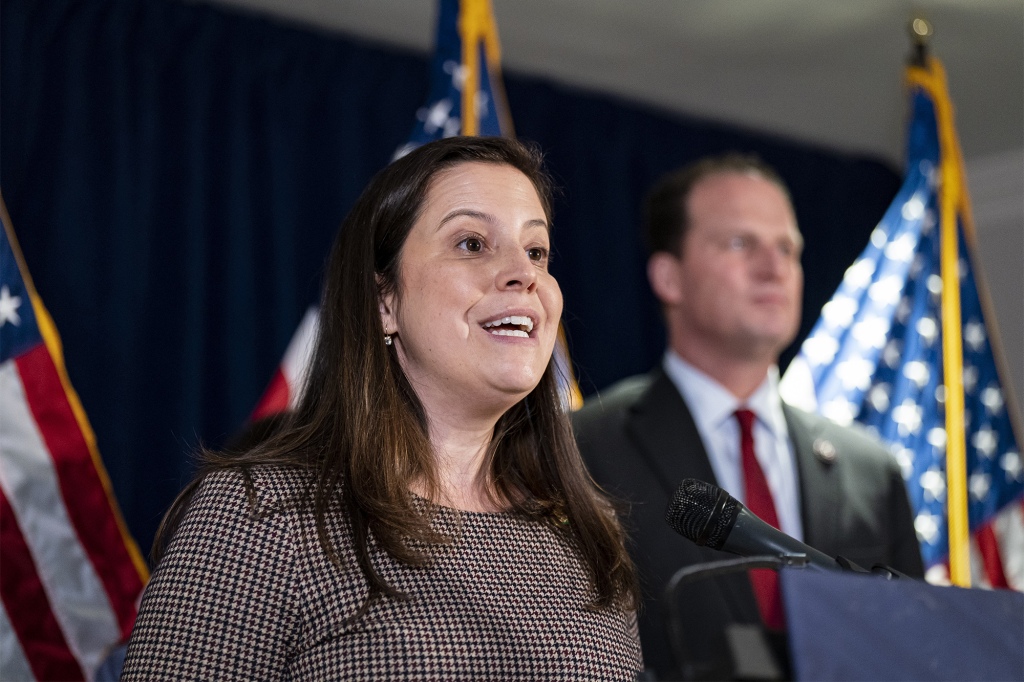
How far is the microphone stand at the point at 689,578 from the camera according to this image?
881 mm

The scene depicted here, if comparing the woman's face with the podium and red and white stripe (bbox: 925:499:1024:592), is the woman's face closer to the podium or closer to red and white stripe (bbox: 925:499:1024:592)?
the podium

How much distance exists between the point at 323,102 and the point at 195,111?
17.9 inches

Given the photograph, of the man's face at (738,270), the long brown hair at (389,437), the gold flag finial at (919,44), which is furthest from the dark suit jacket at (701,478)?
the gold flag finial at (919,44)

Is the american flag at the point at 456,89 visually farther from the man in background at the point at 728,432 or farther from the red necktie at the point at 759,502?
the red necktie at the point at 759,502

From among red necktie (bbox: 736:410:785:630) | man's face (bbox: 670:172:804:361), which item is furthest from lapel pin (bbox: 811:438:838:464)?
man's face (bbox: 670:172:804:361)

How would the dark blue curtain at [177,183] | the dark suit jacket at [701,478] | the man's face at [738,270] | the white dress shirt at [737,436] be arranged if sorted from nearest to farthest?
the dark suit jacket at [701,478] → the white dress shirt at [737,436] → the man's face at [738,270] → the dark blue curtain at [177,183]

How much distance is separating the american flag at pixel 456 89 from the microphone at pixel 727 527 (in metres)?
1.58

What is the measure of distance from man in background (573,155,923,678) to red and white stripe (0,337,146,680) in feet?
3.28

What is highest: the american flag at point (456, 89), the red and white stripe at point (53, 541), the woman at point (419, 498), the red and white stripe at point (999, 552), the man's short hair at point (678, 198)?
the american flag at point (456, 89)

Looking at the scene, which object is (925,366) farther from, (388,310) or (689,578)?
(689,578)

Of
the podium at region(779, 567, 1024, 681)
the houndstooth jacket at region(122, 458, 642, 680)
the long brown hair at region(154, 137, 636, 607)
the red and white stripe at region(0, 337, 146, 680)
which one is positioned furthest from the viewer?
the red and white stripe at region(0, 337, 146, 680)

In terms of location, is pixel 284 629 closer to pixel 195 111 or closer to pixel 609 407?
pixel 609 407

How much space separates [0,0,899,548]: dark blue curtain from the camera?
3.06m

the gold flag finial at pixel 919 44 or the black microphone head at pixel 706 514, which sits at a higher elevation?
the gold flag finial at pixel 919 44
